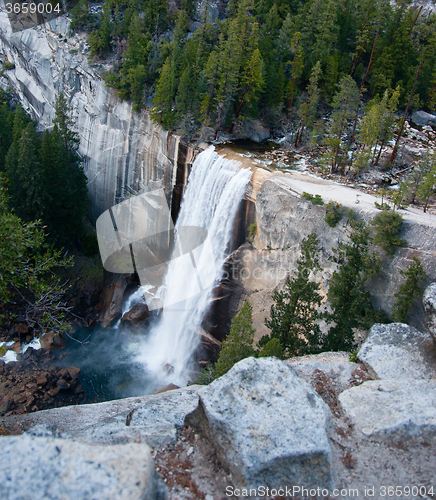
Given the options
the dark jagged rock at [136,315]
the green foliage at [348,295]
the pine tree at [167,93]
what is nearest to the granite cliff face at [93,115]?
the pine tree at [167,93]


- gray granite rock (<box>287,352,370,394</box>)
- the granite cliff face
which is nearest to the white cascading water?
the granite cliff face

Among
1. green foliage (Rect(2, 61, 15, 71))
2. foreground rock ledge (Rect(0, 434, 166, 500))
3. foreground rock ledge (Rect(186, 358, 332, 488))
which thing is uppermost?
green foliage (Rect(2, 61, 15, 71))

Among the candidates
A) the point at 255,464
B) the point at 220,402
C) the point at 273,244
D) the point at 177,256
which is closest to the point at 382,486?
the point at 255,464

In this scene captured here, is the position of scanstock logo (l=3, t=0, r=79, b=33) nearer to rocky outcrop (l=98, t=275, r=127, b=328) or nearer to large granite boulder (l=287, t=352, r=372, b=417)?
rocky outcrop (l=98, t=275, r=127, b=328)

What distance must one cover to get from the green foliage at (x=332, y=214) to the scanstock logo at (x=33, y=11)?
128ft

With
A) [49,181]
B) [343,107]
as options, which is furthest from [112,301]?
[343,107]

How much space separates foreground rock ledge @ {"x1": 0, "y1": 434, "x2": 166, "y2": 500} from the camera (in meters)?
5.02

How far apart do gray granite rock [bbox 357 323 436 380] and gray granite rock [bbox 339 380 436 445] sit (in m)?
0.79

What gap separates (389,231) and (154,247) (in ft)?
64.9

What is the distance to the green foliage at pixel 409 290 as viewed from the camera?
15.2m

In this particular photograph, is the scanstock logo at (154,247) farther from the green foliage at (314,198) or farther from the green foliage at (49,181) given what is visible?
the green foliage at (314,198)

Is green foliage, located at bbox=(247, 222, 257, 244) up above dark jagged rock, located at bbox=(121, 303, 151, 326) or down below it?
above

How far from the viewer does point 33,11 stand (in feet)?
137

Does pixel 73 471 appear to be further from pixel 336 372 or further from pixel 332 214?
pixel 332 214
